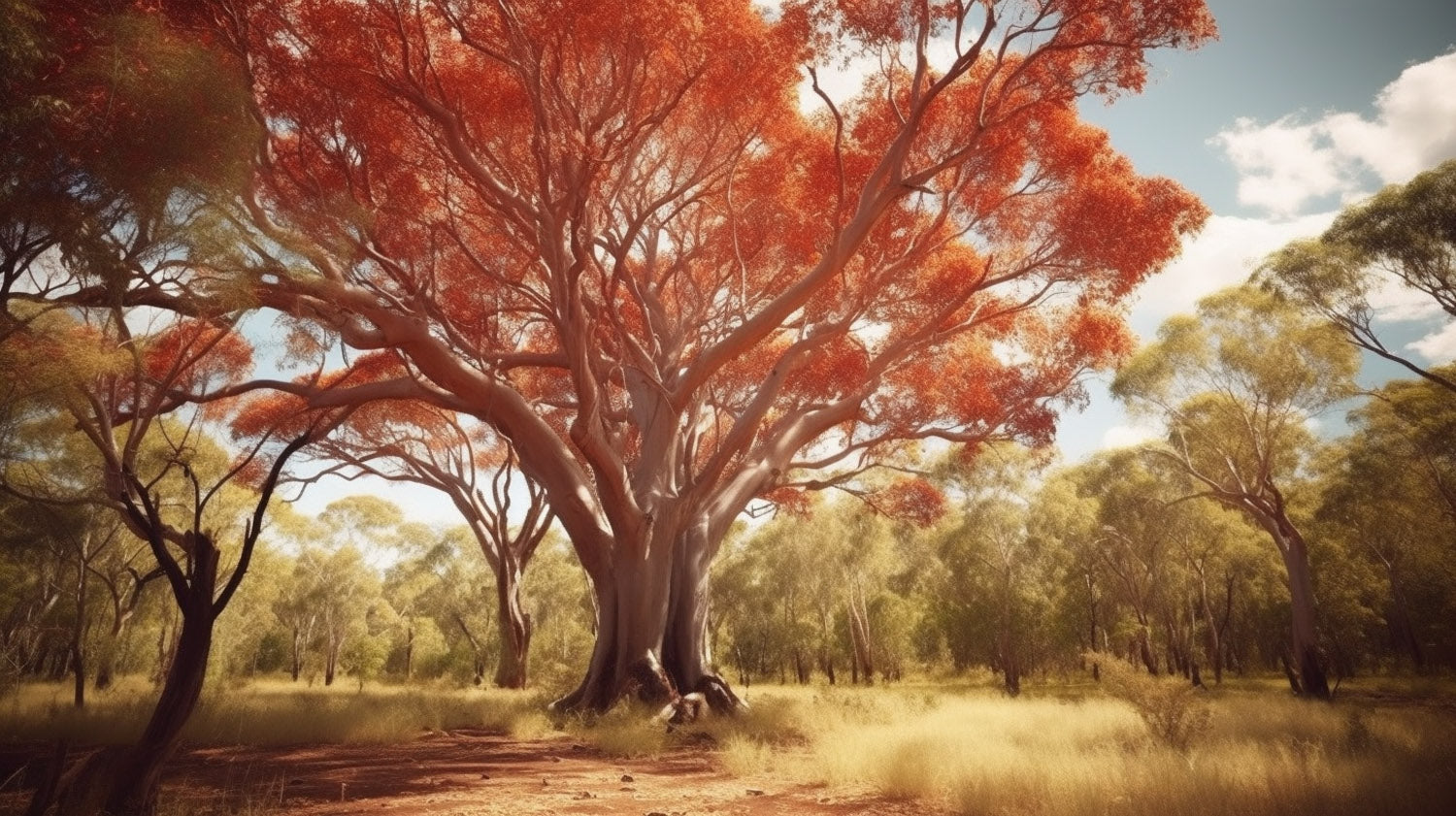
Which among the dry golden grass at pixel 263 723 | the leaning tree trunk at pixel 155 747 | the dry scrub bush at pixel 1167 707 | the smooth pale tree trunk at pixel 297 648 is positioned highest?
the leaning tree trunk at pixel 155 747

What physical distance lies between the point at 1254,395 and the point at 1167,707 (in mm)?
13801

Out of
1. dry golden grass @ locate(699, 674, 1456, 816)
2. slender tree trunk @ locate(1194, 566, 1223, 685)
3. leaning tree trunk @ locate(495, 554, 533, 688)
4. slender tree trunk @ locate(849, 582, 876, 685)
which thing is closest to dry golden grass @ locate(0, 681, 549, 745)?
dry golden grass @ locate(699, 674, 1456, 816)

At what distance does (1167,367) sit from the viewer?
1778 cm

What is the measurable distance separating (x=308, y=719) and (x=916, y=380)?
11954mm

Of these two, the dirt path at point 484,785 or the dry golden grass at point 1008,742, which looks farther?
the dirt path at point 484,785

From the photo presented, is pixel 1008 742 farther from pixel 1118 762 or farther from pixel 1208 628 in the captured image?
pixel 1208 628

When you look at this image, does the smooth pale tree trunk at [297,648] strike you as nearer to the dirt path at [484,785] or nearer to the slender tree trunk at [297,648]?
the slender tree trunk at [297,648]

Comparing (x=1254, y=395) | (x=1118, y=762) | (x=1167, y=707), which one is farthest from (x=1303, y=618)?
(x=1118, y=762)

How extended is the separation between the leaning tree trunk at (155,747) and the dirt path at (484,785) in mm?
428

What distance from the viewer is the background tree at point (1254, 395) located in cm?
1539

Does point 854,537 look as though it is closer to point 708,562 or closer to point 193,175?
point 708,562

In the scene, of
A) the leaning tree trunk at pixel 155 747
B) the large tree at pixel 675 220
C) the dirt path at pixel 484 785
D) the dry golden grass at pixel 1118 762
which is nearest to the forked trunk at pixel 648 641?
the large tree at pixel 675 220

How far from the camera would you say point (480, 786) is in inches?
223

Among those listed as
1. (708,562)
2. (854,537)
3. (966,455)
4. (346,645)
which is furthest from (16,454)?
(346,645)
